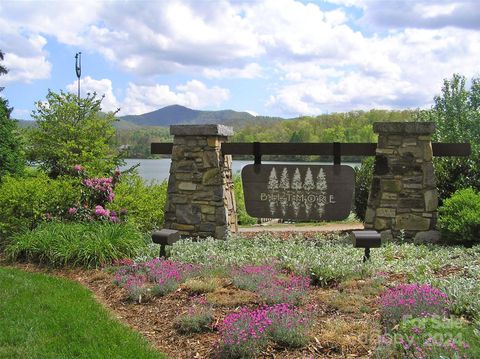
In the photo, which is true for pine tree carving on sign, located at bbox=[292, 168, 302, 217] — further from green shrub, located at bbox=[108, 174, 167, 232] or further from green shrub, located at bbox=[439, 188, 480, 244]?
green shrub, located at bbox=[108, 174, 167, 232]

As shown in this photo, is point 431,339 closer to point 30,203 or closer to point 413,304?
point 413,304

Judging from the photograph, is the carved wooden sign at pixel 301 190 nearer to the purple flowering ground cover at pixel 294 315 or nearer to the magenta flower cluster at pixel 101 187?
the magenta flower cluster at pixel 101 187

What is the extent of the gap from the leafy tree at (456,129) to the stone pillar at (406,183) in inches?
42.4

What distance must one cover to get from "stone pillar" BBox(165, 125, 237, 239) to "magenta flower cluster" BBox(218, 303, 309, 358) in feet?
15.1

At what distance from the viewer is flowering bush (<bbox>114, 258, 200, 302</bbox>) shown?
6301 millimetres

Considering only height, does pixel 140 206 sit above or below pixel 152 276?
above

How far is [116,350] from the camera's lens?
470cm

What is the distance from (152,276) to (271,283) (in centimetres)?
166

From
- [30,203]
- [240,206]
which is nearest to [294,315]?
[30,203]

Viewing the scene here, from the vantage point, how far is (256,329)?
460 cm

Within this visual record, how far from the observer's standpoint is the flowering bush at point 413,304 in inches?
188

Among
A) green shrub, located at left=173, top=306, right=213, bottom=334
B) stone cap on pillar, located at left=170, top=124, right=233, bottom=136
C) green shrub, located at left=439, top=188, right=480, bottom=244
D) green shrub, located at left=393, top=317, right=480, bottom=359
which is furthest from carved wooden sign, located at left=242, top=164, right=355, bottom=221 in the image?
green shrub, located at left=393, top=317, right=480, bottom=359

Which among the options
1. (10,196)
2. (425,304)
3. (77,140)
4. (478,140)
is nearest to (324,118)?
(478,140)

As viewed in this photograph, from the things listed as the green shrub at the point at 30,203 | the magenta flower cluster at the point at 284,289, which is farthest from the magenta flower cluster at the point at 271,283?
the green shrub at the point at 30,203
